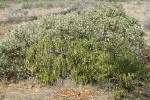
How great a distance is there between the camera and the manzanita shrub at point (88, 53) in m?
12.0

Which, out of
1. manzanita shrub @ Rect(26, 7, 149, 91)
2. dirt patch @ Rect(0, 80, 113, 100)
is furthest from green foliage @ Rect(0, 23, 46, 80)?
dirt patch @ Rect(0, 80, 113, 100)

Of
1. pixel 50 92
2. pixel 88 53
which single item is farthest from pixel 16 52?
pixel 88 53

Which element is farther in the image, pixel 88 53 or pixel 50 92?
pixel 88 53

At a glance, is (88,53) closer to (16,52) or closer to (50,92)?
→ (50,92)

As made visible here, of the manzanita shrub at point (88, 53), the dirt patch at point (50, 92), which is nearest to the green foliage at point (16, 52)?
the manzanita shrub at point (88, 53)

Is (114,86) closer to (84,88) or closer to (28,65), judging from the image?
(84,88)

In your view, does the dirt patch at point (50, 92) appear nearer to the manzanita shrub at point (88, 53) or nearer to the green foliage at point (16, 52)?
the manzanita shrub at point (88, 53)

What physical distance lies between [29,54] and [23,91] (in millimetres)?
1485

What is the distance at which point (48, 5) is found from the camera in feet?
117

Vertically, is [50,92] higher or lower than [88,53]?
lower

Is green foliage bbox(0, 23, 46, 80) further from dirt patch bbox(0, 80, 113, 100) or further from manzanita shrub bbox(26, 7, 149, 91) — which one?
dirt patch bbox(0, 80, 113, 100)

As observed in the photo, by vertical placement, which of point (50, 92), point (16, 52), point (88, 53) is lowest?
point (50, 92)

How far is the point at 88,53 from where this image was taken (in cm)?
1259

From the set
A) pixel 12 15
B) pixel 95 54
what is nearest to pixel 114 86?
pixel 95 54
